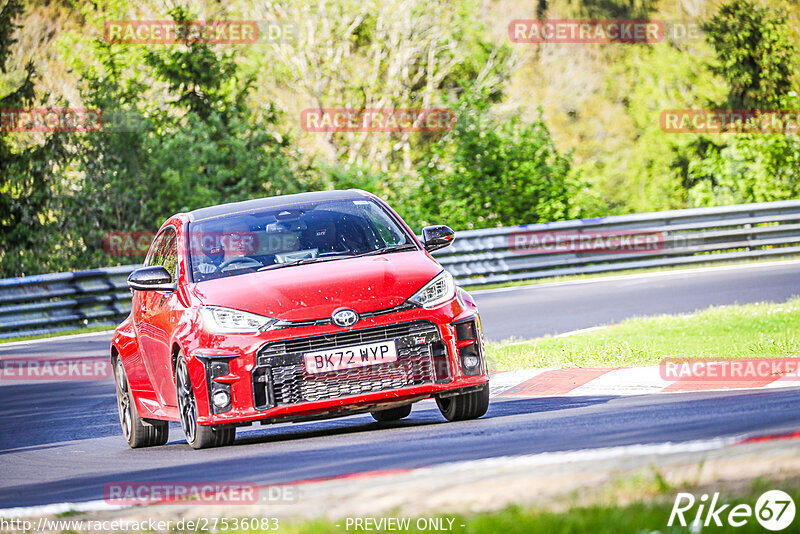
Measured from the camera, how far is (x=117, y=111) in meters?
28.1

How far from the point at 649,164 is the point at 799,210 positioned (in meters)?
27.6

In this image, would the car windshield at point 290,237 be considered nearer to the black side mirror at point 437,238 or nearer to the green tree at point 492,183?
the black side mirror at point 437,238

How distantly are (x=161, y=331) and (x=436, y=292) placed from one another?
1947 mm

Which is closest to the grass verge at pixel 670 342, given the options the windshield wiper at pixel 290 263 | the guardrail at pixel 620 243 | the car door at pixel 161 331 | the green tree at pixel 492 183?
the windshield wiper at pixel 290 263

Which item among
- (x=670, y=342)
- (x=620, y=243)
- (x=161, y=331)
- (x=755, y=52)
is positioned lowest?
(x=620, y=243)

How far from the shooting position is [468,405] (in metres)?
9.00

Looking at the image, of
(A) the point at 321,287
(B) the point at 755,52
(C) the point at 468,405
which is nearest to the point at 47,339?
(C) the point at 468,405

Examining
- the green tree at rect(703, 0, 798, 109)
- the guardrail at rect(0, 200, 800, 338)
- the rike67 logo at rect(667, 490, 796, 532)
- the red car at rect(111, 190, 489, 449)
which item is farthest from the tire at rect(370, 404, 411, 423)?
the green tree at rect(703, 0, 798, 109)

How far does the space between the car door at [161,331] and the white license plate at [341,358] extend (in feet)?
3.92

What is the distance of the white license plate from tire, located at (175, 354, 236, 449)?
0.77 meters

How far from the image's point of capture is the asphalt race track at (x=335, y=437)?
6.98m

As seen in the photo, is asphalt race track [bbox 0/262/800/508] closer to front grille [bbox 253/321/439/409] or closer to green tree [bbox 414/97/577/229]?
front grille [bbox 253/321/439/409]

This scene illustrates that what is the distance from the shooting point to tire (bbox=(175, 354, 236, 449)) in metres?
8.54

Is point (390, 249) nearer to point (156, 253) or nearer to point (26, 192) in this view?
point (156, 253)
